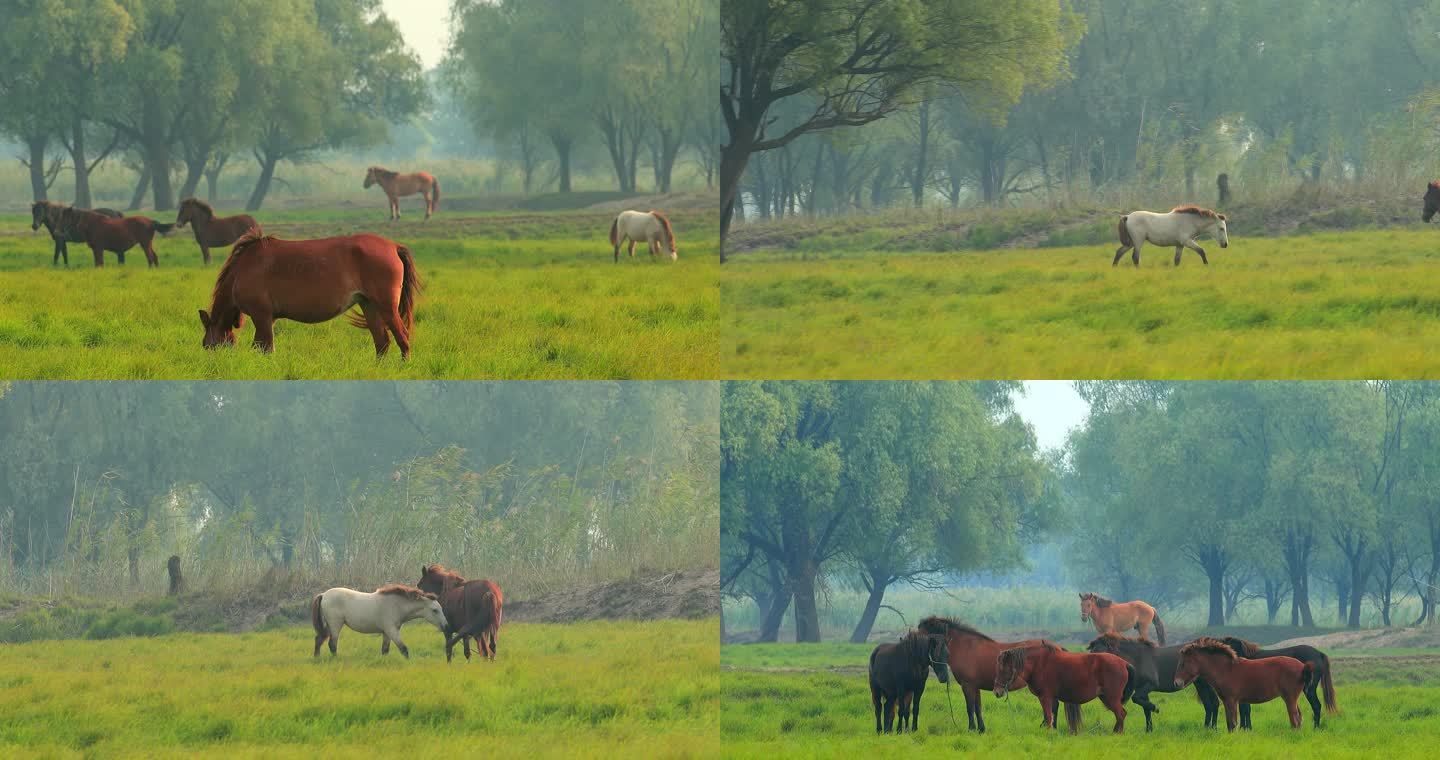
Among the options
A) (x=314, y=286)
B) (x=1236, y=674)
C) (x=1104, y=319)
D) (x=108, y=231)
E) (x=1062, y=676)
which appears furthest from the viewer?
(x=108, y=231)

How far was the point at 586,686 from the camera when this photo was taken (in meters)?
16.6

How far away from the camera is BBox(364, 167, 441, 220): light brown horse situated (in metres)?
34.2

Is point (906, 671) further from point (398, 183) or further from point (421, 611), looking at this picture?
point (398, 183)

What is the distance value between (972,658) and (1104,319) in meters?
6.93

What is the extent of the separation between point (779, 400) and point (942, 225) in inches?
467

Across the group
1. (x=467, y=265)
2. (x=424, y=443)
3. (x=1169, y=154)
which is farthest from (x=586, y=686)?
(x=1169, y=154)

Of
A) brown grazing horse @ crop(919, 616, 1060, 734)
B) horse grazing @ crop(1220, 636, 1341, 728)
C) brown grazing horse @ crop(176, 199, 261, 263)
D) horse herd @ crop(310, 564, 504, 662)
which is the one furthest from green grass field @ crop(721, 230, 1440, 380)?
brown grazing horse @ crop(176, 199, 261, 263)

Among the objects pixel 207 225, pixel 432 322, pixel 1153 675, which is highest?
pixel 207 225

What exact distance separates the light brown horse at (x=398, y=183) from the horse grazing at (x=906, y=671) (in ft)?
70.8

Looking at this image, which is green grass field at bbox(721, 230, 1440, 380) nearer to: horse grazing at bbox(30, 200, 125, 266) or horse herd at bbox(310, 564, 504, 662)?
horse herd at bbox(310, 564, 504, 662)

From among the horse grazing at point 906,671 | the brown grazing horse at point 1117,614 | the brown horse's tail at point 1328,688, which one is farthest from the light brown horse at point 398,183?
the brown horse's tail at point 1328,688

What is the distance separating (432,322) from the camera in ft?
60.3

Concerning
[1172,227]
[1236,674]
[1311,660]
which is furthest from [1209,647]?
[1172,227]

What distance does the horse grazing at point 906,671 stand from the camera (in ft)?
51.6
